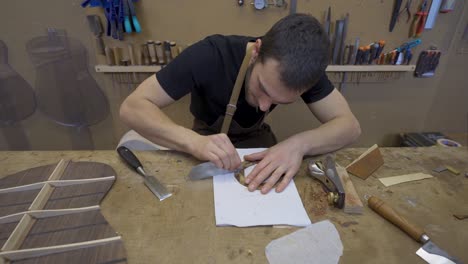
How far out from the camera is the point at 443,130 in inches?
93.0

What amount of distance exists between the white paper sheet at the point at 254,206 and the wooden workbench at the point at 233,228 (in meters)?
0.02

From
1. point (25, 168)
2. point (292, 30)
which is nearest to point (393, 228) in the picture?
point (292, 30)

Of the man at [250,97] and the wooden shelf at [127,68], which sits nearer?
the man at [250,97]

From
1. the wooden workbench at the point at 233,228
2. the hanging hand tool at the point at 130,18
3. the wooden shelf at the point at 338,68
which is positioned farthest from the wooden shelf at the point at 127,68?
the wooden workbench at the point at 233,228

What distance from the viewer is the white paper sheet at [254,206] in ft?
2.33

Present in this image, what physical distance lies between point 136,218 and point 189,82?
620 mm

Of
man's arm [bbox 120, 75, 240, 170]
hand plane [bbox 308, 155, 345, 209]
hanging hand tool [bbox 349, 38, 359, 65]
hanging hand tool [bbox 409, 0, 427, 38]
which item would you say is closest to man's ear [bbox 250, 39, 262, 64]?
man's arm [bbox 120, 75, 240, 170]

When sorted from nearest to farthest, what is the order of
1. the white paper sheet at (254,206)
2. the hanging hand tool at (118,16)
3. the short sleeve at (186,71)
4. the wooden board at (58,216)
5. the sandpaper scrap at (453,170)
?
the wooden board at (58,216) → the white paper sheet at (254,206) → the sandpaper scrap at (453,170) → the short sleeve at (186,71) → the hanging hand tool at (118,16)

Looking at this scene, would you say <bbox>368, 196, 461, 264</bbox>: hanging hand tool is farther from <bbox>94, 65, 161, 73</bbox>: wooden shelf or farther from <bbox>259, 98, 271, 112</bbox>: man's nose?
<bbox>94, 65, 161, 73</bbox>: wooden shelf

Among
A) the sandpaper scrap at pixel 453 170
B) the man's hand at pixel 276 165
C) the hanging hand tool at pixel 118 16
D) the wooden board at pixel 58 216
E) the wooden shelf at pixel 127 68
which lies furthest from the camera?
the wooden shelf at pixel 127 68

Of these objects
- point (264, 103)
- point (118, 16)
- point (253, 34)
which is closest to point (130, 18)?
point (118, 16)

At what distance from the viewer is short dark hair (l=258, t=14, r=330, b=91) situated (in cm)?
79

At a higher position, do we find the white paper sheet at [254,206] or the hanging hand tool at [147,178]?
the hanging hand tool at [147,178]

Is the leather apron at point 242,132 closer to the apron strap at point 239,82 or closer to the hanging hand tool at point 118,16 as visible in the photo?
the apron strap at point 239,82
